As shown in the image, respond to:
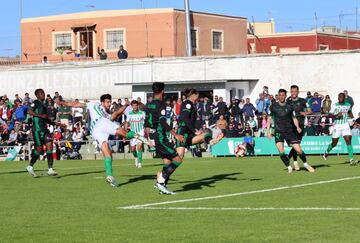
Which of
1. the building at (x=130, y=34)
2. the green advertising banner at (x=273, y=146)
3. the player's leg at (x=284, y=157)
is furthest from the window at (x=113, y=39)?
the player's leg at (x=284, y=157)

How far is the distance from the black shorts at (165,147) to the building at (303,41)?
5228 cm

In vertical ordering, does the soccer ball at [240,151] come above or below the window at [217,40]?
below

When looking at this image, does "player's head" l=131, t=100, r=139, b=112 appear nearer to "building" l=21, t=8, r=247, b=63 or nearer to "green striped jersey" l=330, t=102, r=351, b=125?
"green striped jersey" l=330, t=102, r=351, b=125

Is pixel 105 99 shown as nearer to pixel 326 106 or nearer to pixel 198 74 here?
pixel 326 106

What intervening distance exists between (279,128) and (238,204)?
344 inches

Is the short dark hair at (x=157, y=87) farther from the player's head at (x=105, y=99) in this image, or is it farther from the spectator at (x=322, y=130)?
the spectator at (x=322, y=130)

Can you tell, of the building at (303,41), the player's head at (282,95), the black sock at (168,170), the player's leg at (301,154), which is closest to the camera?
the black sock at (168,170)

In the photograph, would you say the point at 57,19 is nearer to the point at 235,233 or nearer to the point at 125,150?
the point at 125,150

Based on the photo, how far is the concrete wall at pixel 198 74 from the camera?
42.9m

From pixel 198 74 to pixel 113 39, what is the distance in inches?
722

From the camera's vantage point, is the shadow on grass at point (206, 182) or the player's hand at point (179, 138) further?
the shadow on grass at point (206, 182)

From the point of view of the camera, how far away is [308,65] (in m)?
43.6

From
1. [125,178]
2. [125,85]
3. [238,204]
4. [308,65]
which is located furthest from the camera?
[125,85]

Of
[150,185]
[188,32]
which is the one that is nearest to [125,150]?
[188,32]
